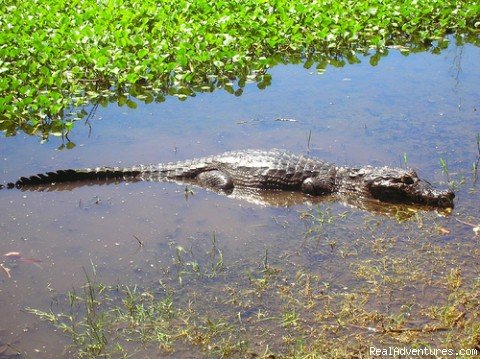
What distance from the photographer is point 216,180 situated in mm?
6855

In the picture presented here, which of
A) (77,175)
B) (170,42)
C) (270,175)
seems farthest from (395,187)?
(170,42)

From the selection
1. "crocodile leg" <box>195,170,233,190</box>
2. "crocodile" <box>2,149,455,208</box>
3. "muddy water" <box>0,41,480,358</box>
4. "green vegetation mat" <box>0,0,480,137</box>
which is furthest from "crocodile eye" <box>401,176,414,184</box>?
"green vegetation mat" <box>0,0,480,137</box>

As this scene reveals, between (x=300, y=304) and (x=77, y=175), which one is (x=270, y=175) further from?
(x=300, y=304)

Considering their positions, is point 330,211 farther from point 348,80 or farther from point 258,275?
point 348,80

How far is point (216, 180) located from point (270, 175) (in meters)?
0.57

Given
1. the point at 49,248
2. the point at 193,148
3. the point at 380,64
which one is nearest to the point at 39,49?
the point at 193,148

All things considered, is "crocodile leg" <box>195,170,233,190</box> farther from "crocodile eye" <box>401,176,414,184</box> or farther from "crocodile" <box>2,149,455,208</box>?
"crocodile eye" <box>401,176,414,184</box>

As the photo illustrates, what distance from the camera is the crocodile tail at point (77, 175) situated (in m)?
6.79

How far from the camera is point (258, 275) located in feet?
16.6

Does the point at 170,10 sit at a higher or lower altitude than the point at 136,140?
higher

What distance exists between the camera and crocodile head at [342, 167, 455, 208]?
240 inches

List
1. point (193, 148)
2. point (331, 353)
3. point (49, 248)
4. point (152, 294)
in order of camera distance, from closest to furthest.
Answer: point (331, 353) < point (152, 294) < point (49, 248) < point (193, 148)

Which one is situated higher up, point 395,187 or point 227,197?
point 395,187

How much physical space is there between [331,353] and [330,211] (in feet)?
7.55
